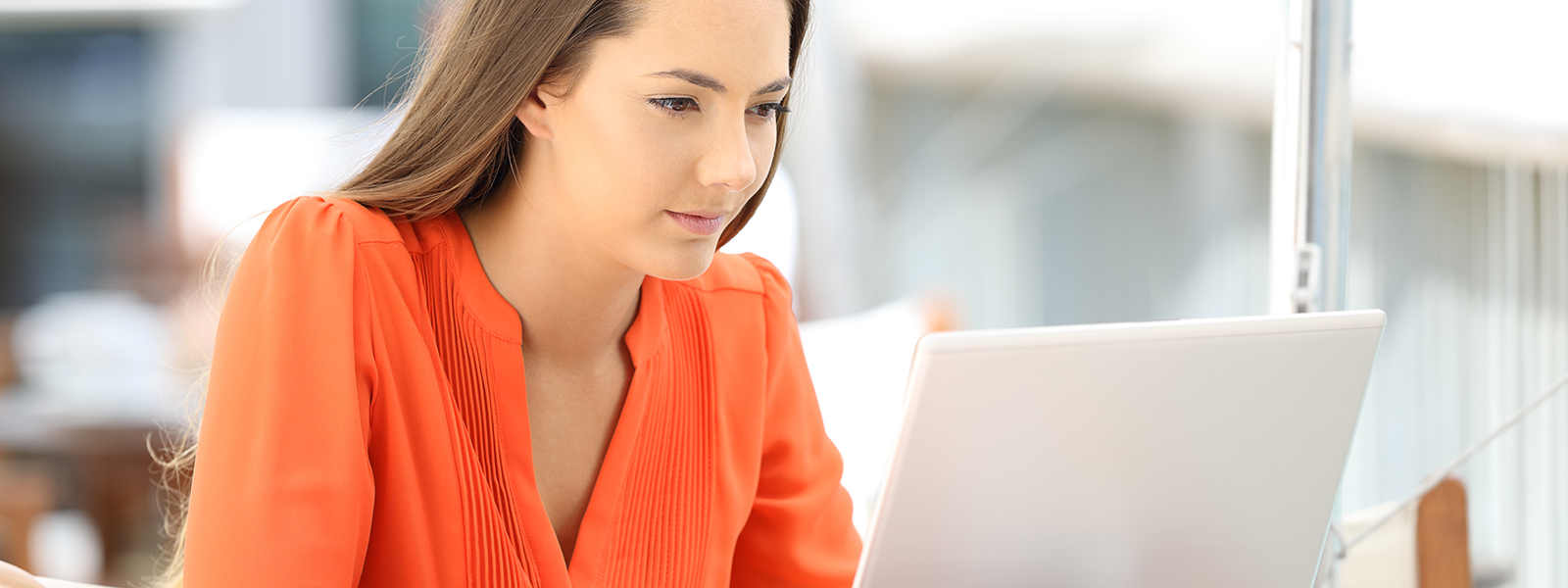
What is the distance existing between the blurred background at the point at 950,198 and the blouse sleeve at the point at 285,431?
28cm

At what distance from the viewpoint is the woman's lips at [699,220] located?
2.89 feet

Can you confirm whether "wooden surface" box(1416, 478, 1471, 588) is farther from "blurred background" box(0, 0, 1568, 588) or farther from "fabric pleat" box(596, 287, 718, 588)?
"fabric pleat" box(596, 287, 718, 588)

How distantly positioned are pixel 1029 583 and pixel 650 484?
1.32 feet

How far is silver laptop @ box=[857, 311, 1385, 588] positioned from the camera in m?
0.64

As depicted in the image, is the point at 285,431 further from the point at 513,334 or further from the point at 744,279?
the point at 744,279

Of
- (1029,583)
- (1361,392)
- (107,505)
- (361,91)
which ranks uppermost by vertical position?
(361,91)

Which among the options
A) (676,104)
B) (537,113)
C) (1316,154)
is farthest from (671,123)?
(1316,154)

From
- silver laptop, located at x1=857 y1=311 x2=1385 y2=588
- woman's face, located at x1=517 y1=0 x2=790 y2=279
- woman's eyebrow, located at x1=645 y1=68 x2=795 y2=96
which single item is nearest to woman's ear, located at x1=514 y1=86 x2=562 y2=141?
woman's face, located at x1=517 y1=0 x2=790 y2=279

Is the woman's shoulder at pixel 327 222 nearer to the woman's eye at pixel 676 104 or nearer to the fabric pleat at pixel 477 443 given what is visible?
the fabric pleat at pixel 477 443

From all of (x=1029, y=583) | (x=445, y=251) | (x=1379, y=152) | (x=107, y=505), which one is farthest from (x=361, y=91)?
(x=1029, y=583)

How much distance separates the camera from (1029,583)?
27.8 inches

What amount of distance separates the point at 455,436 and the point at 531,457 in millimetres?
75

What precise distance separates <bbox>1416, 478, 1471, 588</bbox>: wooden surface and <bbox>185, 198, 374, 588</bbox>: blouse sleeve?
2.79 feet

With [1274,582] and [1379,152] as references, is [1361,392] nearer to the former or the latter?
[1274,582]
